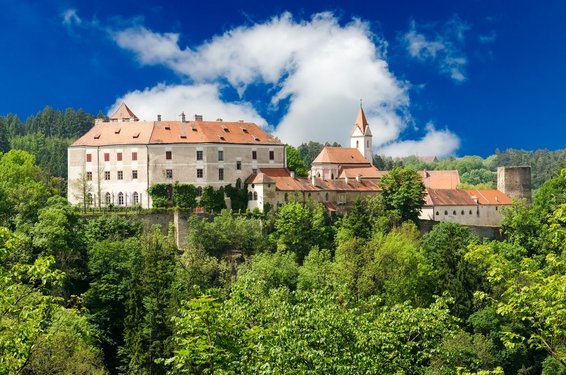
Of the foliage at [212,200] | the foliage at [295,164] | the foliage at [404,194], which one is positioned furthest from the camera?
the foliage at [295,164]

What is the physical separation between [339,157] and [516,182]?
1876cm

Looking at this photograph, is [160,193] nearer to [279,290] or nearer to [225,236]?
[225,236]

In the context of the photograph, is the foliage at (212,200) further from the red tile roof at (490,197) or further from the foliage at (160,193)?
the red tile roof at (490,197)

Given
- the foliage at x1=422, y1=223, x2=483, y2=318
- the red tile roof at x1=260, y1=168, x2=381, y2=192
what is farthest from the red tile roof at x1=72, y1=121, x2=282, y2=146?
the foliage at x1=422, y1=223, x2=483, y2=318

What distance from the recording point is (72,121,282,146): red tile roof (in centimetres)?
7106

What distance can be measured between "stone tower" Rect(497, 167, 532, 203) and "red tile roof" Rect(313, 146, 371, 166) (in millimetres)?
14552

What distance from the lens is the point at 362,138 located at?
105m

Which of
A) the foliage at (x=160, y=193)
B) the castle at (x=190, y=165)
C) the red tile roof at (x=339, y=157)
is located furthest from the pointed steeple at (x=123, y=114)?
the red tile roof at (x=339, y=157)

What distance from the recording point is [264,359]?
23.2m

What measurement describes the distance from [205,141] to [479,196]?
93.0 feet

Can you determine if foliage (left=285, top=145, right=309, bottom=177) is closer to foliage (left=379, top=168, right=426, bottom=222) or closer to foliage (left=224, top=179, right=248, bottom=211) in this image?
foliage (left=379, top=168, right=426, bottom=222)

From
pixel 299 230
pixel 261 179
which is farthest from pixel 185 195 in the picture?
pixel 299 230

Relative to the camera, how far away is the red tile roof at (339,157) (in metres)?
81.5

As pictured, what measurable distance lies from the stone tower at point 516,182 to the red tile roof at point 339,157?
14552mm
